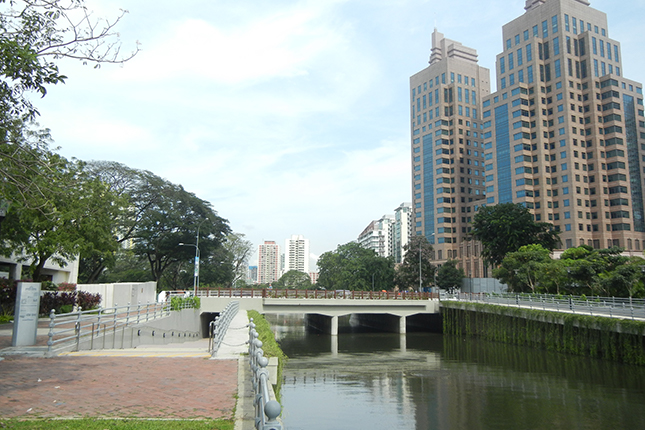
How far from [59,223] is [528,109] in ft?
275

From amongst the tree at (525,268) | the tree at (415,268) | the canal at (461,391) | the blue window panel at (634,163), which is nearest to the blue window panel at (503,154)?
the tree at (415,268)

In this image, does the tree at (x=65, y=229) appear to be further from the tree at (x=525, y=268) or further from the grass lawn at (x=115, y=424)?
the tree at (x=525, y=268)

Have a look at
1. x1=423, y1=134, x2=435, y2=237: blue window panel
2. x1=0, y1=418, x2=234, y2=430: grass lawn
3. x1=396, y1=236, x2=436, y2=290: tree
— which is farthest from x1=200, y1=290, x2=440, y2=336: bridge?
x1=423, y1=134, x2=435, y2=237: blue window panel

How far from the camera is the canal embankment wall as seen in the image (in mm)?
26391

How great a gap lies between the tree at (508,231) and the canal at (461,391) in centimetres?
3056

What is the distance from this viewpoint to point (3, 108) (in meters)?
10.8

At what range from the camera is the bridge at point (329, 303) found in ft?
158

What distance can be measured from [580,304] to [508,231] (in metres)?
30.1

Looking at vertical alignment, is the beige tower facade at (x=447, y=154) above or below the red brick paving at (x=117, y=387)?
above

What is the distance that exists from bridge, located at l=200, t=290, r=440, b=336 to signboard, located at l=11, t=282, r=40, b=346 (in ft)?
98.6

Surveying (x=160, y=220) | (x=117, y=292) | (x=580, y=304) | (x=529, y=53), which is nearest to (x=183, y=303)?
(x=117, y=292)

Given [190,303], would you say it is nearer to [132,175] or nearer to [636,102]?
[132,175]

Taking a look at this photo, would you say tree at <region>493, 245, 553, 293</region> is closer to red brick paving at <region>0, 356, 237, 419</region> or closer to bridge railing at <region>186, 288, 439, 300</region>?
bridge railing at <region>186, 288, 439, 300</region>

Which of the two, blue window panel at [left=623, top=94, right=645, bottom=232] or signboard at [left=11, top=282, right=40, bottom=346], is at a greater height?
blue window panel at [left=623, top=94, right=645, bottom=232]
